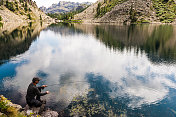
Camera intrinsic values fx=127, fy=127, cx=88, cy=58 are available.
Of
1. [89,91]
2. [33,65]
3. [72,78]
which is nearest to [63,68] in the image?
[72,78]

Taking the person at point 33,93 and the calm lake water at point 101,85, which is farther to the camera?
the calm lake water at point 101,85

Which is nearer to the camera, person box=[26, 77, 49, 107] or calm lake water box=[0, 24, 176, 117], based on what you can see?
person box=[26, 77, 49, 107]

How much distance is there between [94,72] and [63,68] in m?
7.50

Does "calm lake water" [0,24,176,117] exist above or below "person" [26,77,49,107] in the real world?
below

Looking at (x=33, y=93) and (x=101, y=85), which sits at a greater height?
(x=33, y=93)

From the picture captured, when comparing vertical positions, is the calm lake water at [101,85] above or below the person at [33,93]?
below

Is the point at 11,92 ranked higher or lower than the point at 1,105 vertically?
lower

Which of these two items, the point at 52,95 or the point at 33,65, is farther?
the point at 33,65

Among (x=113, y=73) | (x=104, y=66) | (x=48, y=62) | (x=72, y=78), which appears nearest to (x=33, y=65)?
(x=48, y=62)

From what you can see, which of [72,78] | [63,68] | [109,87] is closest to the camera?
[109,87]

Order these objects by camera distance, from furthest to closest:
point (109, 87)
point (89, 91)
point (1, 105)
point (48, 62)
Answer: point (48, 62), point (109, 87), point (89, 91), point (1, 105)

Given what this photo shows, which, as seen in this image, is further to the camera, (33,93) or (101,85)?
(101,85)

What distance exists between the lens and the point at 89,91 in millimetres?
19766

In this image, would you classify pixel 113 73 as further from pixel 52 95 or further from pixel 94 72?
pixel 52 95
